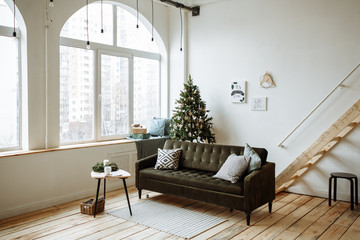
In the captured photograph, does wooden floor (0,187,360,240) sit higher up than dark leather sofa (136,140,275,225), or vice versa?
dark leather sofa (136,140,275,225)

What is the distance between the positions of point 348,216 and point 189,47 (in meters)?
4.37

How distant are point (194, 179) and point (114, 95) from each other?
8.59 ft

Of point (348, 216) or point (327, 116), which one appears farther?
point (327, 116)

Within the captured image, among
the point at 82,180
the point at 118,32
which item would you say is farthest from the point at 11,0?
the point at 82,180

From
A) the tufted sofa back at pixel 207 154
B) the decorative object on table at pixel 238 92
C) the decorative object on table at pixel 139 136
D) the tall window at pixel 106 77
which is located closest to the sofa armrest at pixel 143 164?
the tufted sofa back at pixel 207 154

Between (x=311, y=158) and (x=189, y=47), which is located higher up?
(x=189, y=47)

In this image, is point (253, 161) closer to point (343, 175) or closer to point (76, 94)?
point (343, 175)

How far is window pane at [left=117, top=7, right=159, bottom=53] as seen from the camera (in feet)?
21.0

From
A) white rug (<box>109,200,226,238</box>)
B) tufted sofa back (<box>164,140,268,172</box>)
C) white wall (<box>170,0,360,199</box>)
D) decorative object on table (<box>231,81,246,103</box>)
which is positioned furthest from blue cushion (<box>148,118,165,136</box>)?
white rug (<box>109,200,226,238</box>)

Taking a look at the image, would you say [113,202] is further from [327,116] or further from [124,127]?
[327,116]

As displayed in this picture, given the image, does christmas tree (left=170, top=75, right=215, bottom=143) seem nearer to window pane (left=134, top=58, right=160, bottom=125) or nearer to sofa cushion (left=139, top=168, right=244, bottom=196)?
window pane (left=134, top=58, right=160, bottom=125)

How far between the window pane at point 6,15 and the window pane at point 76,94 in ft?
2.79

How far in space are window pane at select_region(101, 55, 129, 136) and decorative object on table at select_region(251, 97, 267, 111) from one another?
8.08 ft

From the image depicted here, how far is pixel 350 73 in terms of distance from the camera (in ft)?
16.4
